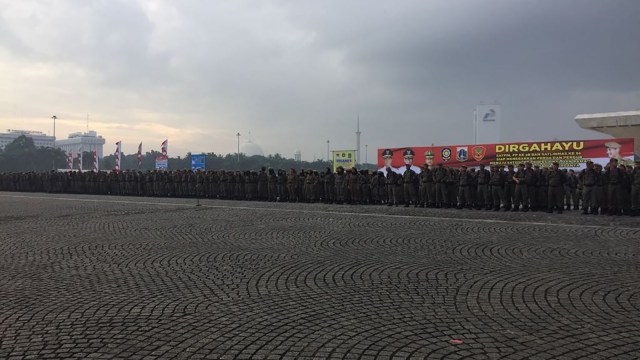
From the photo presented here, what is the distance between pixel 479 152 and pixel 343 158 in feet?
21.3

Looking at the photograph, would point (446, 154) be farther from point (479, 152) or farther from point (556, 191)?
point (556, 191)

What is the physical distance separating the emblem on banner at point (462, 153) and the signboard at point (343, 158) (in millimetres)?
4923

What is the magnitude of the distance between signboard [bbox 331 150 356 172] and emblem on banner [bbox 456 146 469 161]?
492 cm

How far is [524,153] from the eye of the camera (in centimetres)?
2011

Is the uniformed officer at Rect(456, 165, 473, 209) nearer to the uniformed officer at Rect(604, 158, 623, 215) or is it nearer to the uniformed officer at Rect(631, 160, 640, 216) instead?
the uniformed officer at Rect(604, 158, 623, 215)

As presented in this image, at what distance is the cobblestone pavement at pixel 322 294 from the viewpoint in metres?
3.69

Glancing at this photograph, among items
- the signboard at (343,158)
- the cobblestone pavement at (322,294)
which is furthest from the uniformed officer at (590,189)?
the signboard at (343,158)

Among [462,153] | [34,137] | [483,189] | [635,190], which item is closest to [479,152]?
[462,153]

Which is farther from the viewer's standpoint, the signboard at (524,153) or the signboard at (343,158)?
the signboard at (343,158)

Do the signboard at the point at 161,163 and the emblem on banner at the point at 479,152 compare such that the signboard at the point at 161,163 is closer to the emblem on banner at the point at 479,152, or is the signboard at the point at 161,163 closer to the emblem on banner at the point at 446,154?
the emblem on banner at the point at 446,154

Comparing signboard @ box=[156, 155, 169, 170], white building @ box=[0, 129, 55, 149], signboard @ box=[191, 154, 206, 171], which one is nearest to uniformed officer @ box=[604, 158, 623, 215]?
signboard @ box=[191, 154, 206, 171]

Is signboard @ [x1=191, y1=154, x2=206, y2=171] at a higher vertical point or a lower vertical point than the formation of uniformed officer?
higher

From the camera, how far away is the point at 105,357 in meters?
3.45

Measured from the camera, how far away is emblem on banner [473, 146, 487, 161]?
2097 cm
